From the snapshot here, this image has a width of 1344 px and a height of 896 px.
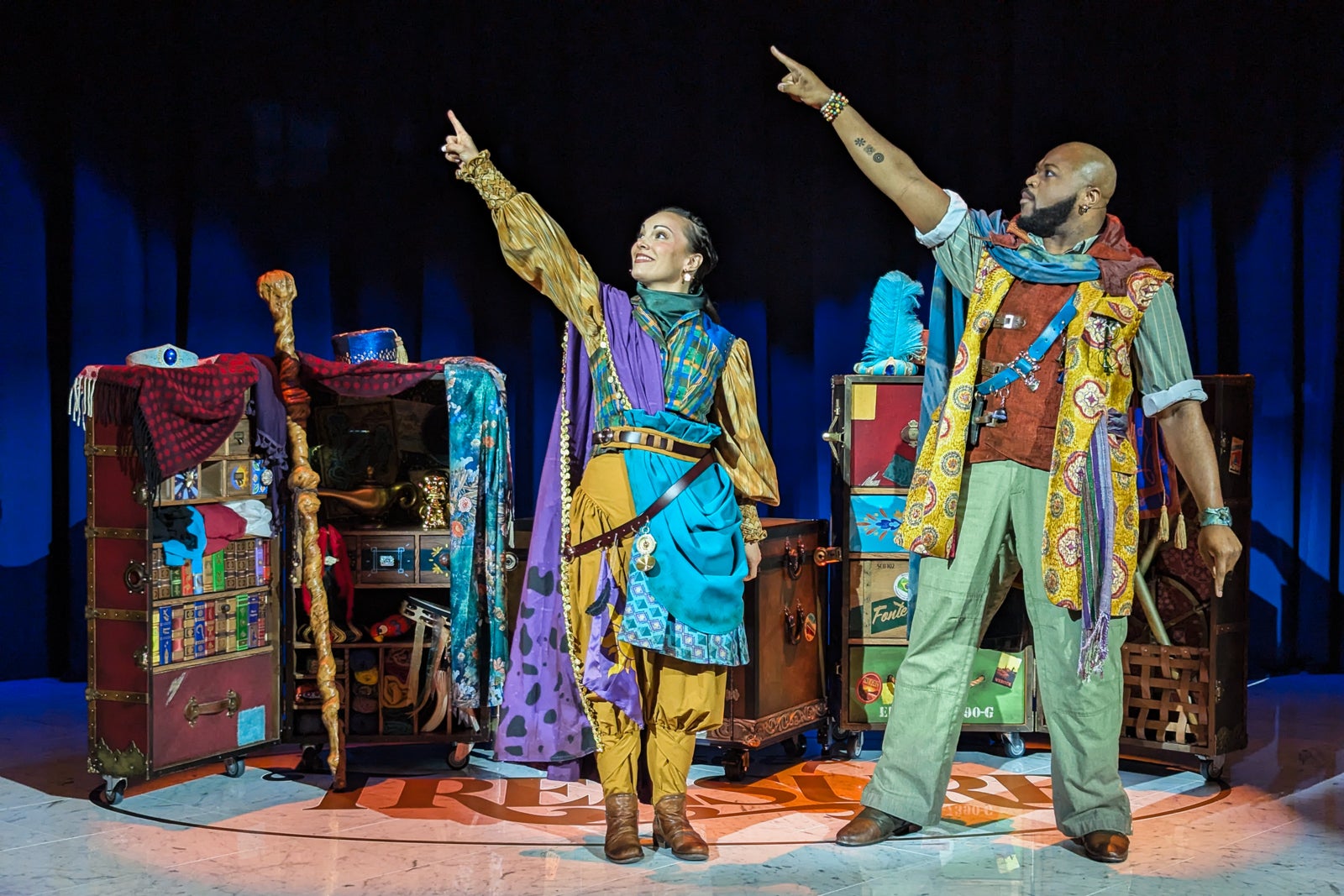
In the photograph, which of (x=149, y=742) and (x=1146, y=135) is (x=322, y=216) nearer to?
(x=149, y=742)

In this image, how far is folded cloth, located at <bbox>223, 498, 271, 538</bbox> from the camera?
13.4 ft

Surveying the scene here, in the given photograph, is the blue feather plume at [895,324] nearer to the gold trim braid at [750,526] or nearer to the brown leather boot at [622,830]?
the gold trim braid at [750,526]

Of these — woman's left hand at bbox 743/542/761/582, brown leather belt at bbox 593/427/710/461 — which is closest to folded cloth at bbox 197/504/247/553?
brown leather belt at bbox 593/427/710/461

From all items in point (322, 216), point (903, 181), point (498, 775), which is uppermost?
point (322, 216)

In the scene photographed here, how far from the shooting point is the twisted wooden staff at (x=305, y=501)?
3.98 meters

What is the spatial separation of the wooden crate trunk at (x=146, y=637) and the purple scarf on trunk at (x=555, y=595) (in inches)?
40.1

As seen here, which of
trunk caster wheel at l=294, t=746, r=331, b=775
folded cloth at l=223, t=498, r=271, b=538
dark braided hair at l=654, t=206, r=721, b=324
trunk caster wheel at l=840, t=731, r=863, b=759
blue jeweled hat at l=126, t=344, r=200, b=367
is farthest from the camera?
trunk caster wheel at l=840, t=731, r=863, b=759

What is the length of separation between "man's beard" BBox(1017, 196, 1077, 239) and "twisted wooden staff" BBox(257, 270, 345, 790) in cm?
205

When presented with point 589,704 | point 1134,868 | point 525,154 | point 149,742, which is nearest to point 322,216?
point 525,154

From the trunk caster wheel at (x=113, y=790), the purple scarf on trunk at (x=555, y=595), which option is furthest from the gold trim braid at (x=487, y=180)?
the trunk caster wheel at (x=113, y=790)

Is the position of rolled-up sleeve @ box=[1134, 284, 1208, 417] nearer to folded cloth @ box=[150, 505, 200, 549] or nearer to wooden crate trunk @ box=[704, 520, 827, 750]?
wooden crate trunk @ box=[704, 520, 827, 750]

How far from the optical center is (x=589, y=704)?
10.8 ft

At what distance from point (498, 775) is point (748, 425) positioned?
1.48m

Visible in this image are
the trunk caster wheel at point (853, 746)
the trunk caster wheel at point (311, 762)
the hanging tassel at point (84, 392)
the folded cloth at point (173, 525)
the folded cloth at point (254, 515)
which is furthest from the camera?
the trunk caster wheel at point (853, 746)
